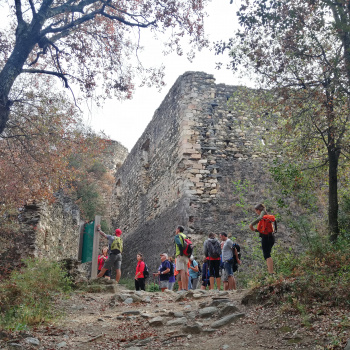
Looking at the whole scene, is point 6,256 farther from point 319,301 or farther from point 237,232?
point 319,301

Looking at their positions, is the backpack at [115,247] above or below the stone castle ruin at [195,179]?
below

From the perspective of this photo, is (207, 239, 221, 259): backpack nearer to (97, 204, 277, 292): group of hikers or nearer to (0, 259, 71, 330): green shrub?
(97, 204, 277, 292): group of hikers

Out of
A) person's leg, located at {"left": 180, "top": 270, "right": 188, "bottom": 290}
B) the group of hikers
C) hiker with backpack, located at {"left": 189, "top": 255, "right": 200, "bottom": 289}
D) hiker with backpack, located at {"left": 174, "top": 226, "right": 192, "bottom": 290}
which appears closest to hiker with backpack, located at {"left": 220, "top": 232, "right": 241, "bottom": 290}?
the group of hikers

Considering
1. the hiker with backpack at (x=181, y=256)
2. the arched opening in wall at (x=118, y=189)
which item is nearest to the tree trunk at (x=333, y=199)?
the hiker with backpack at (x=181, y=256)

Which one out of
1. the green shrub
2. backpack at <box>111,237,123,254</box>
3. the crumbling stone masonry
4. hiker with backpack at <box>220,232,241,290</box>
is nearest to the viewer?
the green shrub

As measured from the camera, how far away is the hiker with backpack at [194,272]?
414 inches

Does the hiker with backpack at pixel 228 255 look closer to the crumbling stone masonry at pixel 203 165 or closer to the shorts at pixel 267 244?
the shorts at pixel 267 244

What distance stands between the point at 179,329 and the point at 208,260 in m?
4.33

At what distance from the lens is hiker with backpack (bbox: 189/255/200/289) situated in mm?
10522

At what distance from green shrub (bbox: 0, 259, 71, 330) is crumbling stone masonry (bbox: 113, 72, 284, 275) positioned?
5.03 meters

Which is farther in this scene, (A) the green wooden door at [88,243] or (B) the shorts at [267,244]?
(A) the green wooden door at [88,243]

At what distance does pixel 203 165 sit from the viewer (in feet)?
41.7

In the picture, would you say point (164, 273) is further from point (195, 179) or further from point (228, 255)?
point (195, 179)

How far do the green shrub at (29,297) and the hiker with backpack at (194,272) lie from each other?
3782 mm
